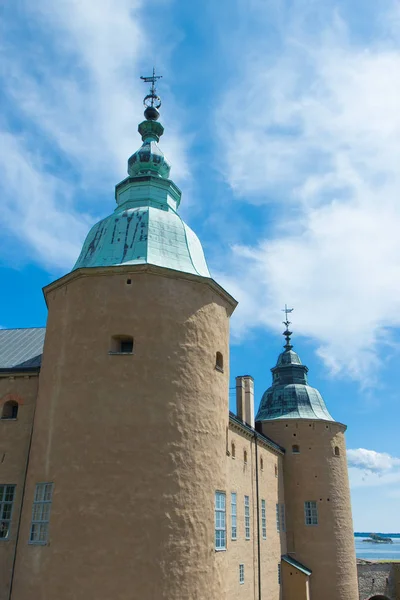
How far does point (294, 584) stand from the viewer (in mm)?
30078

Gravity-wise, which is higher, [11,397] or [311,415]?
[311,415]

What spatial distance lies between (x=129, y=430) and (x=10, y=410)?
5698 mm

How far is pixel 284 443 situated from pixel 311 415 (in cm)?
275

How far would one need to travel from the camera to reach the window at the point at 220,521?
17.3 metres

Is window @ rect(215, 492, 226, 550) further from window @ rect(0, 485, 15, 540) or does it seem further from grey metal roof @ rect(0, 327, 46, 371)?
grey metal roof @ rect(0, 327, 46, 371)

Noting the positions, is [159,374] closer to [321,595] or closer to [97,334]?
[97,334]

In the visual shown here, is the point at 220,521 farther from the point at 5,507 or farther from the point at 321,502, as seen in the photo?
the point at 321,502

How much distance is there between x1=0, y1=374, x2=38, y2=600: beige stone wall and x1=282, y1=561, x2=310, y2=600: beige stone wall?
18705 mm

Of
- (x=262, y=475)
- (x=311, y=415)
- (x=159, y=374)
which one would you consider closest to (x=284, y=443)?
(x=311, y=415)

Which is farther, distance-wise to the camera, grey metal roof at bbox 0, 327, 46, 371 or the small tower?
the small tower

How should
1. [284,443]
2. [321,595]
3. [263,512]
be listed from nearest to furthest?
1. [263,512]
2. [321,595]
3. [284,443]

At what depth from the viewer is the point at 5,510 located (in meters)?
17.6

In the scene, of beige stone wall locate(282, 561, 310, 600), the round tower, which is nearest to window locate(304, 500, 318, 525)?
beige stone wall locate(282, 561, 310, 600)

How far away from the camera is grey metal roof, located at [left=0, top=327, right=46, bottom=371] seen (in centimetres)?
2050
